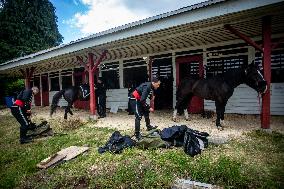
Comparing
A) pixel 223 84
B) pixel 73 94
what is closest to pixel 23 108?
pixel 73 94

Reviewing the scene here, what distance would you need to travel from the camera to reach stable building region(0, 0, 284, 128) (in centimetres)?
677

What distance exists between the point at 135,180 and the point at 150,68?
8.75 metres

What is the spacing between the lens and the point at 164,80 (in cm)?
1270

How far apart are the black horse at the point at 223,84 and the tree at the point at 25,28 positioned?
79.5ft

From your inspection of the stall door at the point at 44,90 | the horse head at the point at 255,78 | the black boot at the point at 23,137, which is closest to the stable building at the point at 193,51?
the horse head at the point at 255,78

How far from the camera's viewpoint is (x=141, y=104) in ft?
23.6

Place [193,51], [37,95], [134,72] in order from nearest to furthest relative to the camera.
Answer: [193,51] < [134,72] < [37,95]

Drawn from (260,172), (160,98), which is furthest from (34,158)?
(160,98)

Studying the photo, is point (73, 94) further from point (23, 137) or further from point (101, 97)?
point (23, 137)

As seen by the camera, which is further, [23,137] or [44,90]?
[44,90]

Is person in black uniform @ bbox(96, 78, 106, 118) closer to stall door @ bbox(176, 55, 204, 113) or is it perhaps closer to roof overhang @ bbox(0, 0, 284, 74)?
roof overhang @ bbox(0, 0, 284, 74)

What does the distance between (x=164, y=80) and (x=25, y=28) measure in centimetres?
2526

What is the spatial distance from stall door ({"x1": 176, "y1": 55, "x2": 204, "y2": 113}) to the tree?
2195cm

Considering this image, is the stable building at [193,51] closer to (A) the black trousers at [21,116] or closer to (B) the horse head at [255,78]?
(B) the horse head at [255,78]
